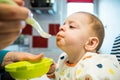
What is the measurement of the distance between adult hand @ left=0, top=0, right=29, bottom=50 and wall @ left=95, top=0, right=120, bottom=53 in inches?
85.8

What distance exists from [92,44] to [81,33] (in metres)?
0.09

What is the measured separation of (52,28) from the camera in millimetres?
2365

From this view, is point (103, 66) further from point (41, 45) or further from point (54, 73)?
point (41, 45)

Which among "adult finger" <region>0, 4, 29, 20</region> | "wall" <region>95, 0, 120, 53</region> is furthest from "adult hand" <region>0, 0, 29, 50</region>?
"wall" <region>95, 0, 120, 53</region>

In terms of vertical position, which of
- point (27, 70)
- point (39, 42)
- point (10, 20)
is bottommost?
point (39, 42)

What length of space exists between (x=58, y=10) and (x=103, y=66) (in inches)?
63.4

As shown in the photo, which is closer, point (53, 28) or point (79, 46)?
point (79, 46)

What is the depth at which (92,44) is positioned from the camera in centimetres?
112

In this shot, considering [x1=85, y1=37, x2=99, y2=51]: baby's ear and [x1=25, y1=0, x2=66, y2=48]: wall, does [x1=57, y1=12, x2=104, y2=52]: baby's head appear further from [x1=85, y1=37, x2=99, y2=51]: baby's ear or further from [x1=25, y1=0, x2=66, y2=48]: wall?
[x1=25, y1=0, x2=66, y2=48]: wall

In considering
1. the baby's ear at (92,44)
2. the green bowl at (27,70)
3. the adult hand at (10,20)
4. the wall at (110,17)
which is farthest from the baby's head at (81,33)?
the wall at (110,17)

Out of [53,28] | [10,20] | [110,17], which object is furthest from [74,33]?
[110,17]

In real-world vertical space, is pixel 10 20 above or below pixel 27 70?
above

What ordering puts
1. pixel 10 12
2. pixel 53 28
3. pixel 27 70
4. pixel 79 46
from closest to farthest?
1. pixel 10 12
2. pixel 27 70
3. pixel 79 46
4. pixel 53 28

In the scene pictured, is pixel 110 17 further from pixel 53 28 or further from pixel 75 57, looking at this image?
pixel 75 57
